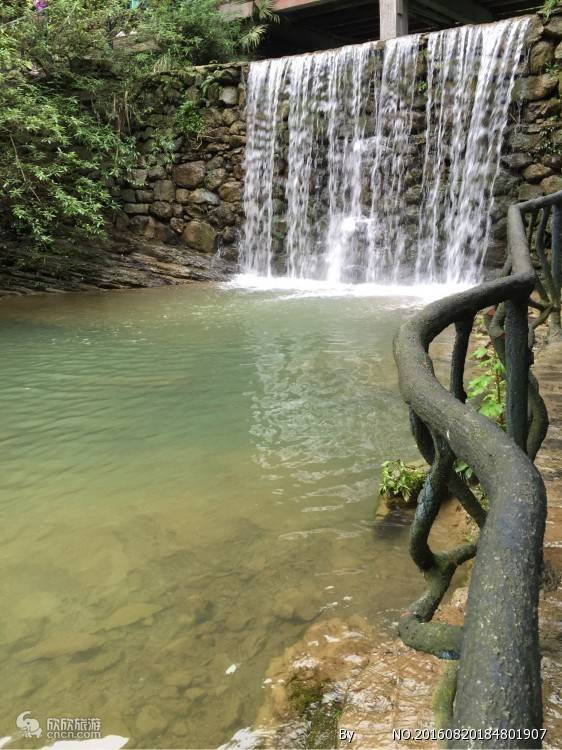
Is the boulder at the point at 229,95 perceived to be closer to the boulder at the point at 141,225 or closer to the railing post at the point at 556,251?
the boulder at the point at 141,225

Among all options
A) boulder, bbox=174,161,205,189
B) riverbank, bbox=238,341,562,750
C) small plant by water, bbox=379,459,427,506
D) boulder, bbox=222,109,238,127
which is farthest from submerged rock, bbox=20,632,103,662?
boulder, bbox=222,109,238,127

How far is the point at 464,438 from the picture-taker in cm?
97

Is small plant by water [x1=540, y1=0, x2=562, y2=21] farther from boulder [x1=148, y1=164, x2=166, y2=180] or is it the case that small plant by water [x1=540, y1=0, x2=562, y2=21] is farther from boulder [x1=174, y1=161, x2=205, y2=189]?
boulder [x1=148, y1=164, x2=166, y2=180]

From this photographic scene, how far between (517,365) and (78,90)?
538 inches

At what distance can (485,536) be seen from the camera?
814 mm

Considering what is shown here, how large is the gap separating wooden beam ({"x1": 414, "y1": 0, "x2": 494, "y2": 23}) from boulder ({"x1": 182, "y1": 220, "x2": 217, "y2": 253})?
24.3 ft

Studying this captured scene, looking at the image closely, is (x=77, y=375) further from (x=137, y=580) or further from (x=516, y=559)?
(x=516, y=559)

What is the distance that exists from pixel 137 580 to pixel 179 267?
1052cm

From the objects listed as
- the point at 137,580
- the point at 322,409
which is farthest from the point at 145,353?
the point at 137,580

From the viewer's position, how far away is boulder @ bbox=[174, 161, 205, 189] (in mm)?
13469

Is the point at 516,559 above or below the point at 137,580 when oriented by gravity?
above

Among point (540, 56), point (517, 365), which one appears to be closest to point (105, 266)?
point (540, 56)

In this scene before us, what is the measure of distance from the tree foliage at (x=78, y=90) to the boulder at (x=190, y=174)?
85cm

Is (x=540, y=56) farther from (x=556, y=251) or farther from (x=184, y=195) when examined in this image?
(x=556, y=251)
